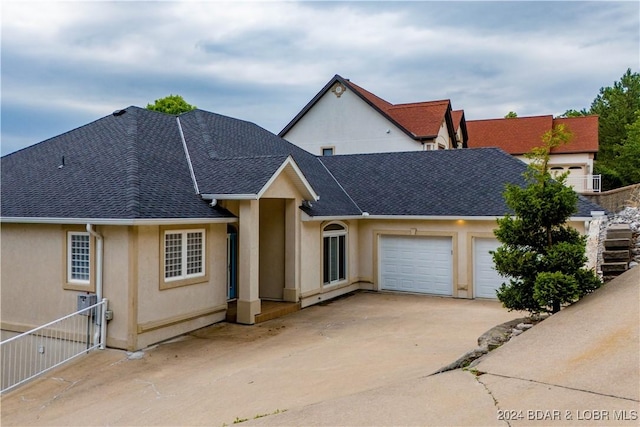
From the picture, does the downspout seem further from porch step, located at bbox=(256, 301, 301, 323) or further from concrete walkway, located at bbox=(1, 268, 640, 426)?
porch step, located at bbox=(256, 301, 301, 323)

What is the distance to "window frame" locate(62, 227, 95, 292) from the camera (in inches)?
414

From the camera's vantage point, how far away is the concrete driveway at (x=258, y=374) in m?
6.39

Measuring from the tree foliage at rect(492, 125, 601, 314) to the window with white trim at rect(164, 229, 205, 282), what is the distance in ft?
22.8

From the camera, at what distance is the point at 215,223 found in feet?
39.7

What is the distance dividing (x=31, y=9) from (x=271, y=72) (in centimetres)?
1795

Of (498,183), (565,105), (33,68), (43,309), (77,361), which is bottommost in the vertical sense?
(77,361)

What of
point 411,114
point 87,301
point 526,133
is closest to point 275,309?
point 87,301

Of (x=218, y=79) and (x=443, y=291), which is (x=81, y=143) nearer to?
(x=443, y=291)

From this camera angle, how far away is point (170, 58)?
1029 inches

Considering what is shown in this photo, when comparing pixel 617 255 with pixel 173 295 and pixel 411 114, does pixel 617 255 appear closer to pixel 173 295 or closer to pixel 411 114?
pixel 173 295

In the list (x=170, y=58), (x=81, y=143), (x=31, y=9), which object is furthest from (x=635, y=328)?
(x=170, y=58)

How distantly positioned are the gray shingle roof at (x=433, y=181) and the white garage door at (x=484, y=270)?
109cm

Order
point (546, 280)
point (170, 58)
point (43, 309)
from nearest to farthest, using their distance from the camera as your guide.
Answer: point (546, 280), point (43, 309), point (170, 58)

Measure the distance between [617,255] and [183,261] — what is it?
934cm
